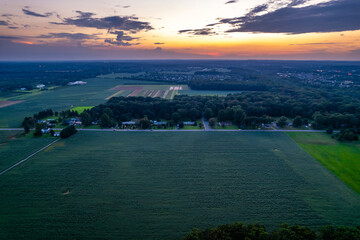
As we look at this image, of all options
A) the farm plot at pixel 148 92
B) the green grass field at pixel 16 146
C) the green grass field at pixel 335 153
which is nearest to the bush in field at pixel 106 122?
the green grass field at pixel 16 146

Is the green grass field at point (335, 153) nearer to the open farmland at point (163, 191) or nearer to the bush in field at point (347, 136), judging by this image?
the bush in field at point (347, 136)

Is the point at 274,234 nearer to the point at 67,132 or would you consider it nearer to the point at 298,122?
the point at 298,122

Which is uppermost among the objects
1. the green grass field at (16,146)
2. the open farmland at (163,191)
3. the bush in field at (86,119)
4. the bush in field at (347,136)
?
the bush in field at (86,119)

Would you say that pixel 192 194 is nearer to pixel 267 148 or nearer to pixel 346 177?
pixel 267 148

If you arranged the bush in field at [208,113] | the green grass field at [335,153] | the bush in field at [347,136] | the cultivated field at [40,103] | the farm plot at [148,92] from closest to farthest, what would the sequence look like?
the green grass field at [335,153], the bush in field at [347,136], the bush in field at [208,113], the cultivated field at [40,103], the farm plot at [148,92]

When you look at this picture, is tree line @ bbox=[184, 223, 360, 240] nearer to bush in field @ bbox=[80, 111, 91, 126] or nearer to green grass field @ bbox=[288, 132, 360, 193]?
green grass field @ bbox=[288, 132, 360, 193]

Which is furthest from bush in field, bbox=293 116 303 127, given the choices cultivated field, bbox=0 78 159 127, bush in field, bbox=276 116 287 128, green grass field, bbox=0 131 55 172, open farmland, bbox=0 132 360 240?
cultivated field, bbox=0 78 159 127
